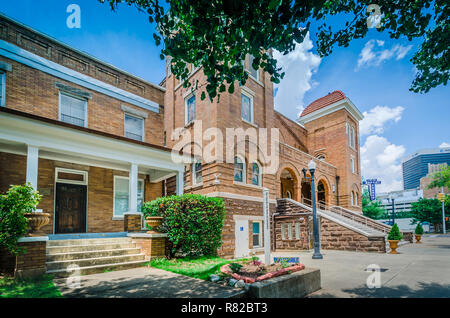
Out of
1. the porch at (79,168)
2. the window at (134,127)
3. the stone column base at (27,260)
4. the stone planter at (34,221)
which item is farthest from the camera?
the window at (134,127)

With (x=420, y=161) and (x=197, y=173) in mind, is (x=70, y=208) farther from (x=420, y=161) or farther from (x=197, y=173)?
(x=420, y=161)

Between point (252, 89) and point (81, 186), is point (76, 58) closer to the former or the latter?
point (81, 186)

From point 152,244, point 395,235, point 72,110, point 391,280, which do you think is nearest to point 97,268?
point 152,244

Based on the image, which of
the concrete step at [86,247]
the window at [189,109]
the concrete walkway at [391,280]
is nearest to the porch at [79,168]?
the concrete step at [86,247]

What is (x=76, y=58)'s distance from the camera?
14.2m

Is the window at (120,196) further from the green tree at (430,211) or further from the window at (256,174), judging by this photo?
the green tree at (430,211)

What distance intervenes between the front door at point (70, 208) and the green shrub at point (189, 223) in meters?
3.82

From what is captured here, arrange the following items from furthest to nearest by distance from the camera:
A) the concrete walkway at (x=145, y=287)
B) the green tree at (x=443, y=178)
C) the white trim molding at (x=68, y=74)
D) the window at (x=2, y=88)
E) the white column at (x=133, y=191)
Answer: the green tree at (x=443, y=178), the white trim molding at (x=68, y=74), the window at (x=2, y=88), the white column at (x=133, y=191), the concrete walkway at (x=145, y=287)

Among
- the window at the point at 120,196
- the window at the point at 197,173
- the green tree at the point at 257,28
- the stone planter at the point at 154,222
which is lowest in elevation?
the stone planter at the point at 154,222

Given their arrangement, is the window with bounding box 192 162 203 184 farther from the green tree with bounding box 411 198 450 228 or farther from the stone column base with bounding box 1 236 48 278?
the green tree with bounding box 411 198 450 228

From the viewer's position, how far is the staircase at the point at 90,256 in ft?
24.2

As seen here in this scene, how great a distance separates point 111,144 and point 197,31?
6.50 m

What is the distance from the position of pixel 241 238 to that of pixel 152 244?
6353mm
